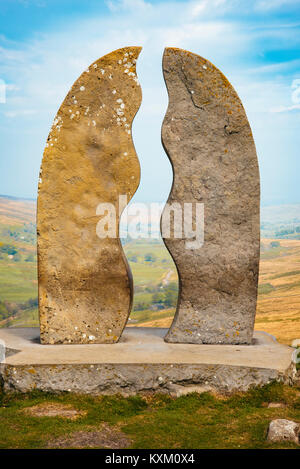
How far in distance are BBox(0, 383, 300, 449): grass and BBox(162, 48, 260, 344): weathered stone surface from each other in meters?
1.80

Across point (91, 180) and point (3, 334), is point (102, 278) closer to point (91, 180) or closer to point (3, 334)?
point (91, 180)

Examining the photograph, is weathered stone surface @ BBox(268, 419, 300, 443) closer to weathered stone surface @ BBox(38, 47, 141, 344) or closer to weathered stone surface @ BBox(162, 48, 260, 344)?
weathered stone surface @ BBox(162, 48, 260, 344)

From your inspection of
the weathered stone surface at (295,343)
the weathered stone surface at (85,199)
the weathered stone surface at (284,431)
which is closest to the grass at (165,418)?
the weathered stone surface at (284,431)

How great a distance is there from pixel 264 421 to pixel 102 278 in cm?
360

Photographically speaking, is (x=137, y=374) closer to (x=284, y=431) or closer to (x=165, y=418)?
(x=165, y=418)

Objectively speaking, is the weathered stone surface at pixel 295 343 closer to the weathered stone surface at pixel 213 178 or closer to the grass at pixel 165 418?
the weathered stone surface at pixel 213 178

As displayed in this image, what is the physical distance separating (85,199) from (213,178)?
2.15 metres

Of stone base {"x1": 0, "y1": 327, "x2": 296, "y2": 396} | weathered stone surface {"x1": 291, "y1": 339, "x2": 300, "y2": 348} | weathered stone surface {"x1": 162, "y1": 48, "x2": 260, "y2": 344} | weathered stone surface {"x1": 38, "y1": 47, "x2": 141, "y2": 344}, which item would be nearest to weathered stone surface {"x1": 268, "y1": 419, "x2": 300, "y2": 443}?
stone base {"x1": 0, "y1": 327, "x2": 296, "y2": 396}

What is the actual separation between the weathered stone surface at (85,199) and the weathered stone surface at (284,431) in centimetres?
356

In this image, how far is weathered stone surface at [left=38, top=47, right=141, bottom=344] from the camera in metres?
9.65

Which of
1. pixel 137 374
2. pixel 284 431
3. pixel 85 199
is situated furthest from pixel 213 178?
pixel 284 431
